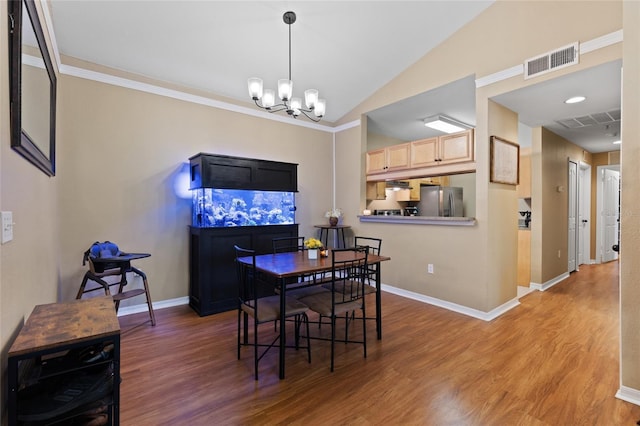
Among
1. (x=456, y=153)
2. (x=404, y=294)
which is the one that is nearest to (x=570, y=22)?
(x=456, y=153)

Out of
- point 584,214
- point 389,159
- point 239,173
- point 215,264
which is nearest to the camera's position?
point 215,264

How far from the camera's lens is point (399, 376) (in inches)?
88.6

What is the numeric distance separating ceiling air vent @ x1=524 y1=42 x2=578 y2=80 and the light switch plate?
397 cm

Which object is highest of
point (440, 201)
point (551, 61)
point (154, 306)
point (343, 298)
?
point (551, 61)

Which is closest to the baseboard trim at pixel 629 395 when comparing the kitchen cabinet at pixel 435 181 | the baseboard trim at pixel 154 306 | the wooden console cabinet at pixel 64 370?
A: the wooden console cabinet at pixel 64 370

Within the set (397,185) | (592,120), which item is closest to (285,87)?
(397,185)

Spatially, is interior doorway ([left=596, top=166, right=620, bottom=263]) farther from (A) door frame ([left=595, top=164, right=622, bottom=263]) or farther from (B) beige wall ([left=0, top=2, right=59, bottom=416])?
(B) beige wall ([left=0, top=2, right=59, bottom=416])

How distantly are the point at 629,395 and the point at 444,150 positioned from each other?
9.10 feet

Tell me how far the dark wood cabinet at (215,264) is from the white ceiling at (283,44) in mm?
1917

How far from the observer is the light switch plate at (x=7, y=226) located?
1.09m

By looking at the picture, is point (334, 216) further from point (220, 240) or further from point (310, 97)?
point (310, 97)

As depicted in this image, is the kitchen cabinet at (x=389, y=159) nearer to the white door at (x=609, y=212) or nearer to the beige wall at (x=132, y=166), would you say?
the beige wall at (x=132, y=166)

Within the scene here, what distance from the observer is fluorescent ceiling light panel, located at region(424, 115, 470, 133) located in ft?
15.5

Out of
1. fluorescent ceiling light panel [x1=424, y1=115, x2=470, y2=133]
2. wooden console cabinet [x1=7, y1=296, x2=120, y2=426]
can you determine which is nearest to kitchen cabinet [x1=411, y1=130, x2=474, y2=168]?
fluorescent ceiling light panel [x1=424, y1=115, x2=470, y2=133]
